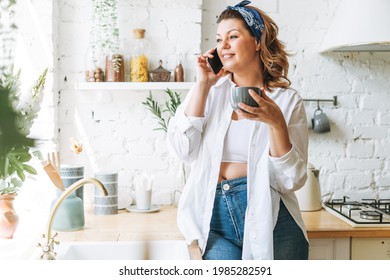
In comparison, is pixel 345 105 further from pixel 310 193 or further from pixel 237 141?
pixel 237 141

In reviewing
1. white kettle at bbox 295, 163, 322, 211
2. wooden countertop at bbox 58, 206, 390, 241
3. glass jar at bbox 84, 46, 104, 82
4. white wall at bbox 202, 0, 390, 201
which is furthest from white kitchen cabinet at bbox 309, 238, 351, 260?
glass jar at bbox 84, 46, 104, 82

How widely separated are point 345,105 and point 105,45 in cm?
82

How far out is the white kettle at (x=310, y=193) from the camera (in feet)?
4.76

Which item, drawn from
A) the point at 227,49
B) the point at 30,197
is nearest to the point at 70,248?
the point at 30,197

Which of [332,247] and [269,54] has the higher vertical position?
[269,54]

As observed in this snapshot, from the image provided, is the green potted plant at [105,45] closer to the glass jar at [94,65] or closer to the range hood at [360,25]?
the glass jar at [94,65]

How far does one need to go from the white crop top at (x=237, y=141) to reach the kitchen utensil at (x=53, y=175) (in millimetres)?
468

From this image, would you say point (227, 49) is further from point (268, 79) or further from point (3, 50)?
point (3, 50)

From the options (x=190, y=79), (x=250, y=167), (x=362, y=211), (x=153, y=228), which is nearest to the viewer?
(x=250, y=167)

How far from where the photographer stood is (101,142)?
152 cm

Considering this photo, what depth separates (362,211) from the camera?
4.47 feet

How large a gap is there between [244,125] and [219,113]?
0.07 m

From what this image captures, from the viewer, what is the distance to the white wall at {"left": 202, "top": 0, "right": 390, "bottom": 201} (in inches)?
60.8

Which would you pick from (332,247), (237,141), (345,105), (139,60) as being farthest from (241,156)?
(345,105)
